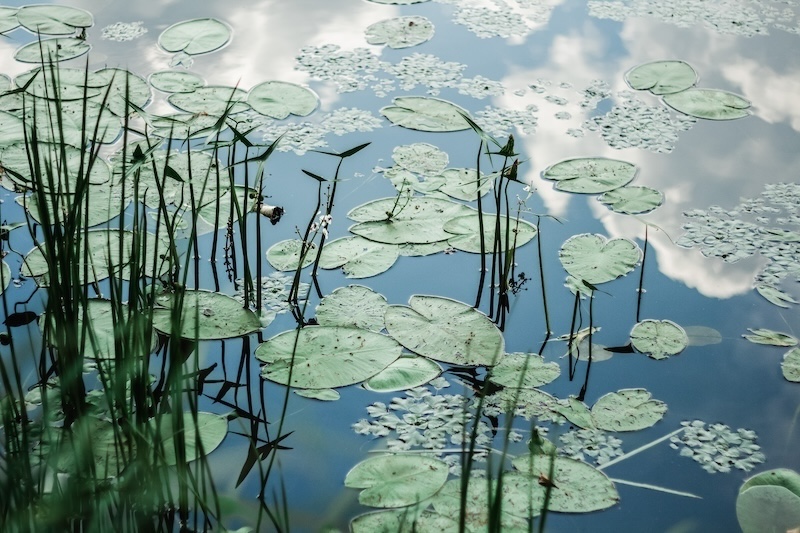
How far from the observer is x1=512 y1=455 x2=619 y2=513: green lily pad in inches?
55.3

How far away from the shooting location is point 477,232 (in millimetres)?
2010

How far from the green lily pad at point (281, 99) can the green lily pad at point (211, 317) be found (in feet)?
2.51

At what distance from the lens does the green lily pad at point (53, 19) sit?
2801 millimetres

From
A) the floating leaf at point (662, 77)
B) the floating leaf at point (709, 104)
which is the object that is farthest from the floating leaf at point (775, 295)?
the floating leaf at point (662, 77)

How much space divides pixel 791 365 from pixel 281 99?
147 cm

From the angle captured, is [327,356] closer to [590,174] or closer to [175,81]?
[590,174]

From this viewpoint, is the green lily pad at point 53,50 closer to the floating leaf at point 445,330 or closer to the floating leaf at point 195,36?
the floating leaf at point 195,36

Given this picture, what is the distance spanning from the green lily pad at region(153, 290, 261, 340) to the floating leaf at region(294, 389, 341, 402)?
0.67ft

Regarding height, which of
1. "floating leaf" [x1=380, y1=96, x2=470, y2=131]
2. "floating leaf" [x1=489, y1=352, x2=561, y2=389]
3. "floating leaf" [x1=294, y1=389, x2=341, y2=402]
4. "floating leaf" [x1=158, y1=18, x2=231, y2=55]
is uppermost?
"floating leaf" [x1=158, y1=18, x2=231, y2=55]

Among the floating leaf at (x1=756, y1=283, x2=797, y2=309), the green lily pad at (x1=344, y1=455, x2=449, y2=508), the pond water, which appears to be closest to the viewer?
the green lily pad at (x1=344, y1=455, x2=449, y2=508)

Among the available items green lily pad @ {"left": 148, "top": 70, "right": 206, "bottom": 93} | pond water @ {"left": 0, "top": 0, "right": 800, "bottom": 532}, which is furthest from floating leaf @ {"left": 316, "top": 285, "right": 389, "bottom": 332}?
green lily pad @ {"left": 148, "top": 70, "right": 206, "bottom": 93}

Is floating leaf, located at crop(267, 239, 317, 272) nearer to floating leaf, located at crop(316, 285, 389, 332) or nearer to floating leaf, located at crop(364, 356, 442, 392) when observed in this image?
floating leaf, located at crop(316, 285, 389, 332)

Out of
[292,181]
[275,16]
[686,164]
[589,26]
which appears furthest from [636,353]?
[275,16]

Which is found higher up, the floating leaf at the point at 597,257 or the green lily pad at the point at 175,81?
the green lily pad at the point at 175,81
